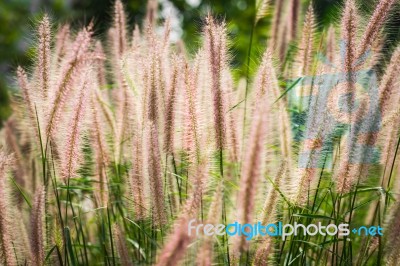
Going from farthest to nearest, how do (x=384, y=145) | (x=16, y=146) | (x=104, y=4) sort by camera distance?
(x=104, y=4)
(x=16, y=146)
(x=384, y=145)

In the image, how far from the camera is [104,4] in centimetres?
926

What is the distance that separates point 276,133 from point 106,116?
0.82 m

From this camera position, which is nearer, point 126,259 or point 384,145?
point 126,259

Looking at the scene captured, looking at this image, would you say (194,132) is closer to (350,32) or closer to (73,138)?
(73,138)

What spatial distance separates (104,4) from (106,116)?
6898 mm

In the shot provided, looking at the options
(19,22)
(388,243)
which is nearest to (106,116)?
(388,243)

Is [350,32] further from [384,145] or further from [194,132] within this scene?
[194,132]

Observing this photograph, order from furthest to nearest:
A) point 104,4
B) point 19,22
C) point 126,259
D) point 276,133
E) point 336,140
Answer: point 104,4 < point 19,22 < point 276,133 < point 336,140 < point 126,259

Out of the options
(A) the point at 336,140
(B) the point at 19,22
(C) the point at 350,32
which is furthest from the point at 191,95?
(B) the point at 19,22

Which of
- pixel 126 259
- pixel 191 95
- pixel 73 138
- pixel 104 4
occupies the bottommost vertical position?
pixel 126 259

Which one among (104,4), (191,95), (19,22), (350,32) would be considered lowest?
(191,95)

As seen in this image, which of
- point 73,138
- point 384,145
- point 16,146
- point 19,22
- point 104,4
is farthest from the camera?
point 104,4

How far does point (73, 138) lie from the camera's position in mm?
2029

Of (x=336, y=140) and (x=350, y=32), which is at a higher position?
(x=350, y=32)
